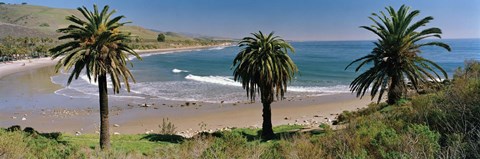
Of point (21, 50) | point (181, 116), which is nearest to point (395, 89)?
point (181, 116)

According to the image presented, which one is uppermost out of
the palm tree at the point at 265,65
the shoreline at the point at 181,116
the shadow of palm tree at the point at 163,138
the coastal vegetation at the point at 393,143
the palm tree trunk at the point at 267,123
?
the palm tree at the point at 265,65

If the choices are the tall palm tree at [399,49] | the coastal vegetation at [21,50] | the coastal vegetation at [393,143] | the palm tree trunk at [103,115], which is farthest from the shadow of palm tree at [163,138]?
the coastal vegetation at [21,50]

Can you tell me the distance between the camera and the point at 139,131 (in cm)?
2931

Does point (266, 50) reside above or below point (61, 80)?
above

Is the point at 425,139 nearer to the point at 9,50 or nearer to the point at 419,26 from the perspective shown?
the point at 419,26

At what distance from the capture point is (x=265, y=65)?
2150 centimetres

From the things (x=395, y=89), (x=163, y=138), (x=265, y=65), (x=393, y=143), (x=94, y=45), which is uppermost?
(x=94, y=45)

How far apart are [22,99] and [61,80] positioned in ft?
64.3

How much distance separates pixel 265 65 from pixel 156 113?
1761 cm

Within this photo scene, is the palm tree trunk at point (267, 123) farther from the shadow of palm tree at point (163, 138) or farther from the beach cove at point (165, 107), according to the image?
the beach cove at point (165, 107)

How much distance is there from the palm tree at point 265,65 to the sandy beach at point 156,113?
828 centimetres

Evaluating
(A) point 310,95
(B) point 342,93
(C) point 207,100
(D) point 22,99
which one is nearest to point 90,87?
(D) point 22,99

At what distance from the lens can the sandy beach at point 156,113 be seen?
3106 centimetres

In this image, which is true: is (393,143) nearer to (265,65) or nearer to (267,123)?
(265,65)
